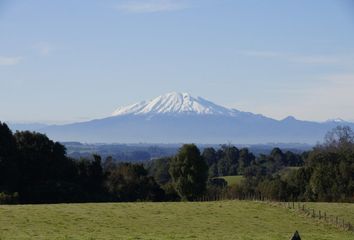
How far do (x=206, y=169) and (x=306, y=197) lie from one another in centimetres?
1420

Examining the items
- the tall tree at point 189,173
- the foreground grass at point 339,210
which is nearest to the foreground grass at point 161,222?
the foreground grass at point 339,210

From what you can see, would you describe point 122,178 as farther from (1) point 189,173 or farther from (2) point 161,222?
(2) point 161,222

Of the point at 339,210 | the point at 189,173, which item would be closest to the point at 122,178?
the point at 189,173

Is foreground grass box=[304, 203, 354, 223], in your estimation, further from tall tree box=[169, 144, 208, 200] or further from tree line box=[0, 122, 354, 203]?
tall tree box=[169, 144, 208, 200]

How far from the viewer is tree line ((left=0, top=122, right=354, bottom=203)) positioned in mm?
59094

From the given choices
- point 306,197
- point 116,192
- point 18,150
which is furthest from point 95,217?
point 306,197

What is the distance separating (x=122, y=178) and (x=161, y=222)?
40.4m

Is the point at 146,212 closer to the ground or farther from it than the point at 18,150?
closer to the ground

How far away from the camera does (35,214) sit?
3591cm

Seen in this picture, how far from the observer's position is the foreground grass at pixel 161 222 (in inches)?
1137

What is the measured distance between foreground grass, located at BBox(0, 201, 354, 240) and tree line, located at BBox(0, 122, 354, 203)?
1514 cm

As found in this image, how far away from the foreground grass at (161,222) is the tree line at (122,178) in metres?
15.1

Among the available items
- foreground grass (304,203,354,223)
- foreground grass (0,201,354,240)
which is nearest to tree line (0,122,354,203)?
foreground grass (0,201,354,240)

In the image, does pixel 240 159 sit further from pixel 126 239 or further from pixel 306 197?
pixel 126 239
